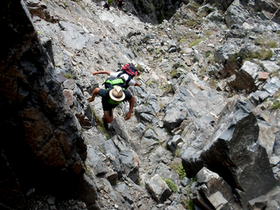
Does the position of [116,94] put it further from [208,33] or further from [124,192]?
[208,33]

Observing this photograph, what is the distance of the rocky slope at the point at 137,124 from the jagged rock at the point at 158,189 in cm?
3

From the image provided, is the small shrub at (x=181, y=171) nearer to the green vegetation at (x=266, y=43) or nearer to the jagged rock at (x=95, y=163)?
the jagged rock at (x=95, y=163)

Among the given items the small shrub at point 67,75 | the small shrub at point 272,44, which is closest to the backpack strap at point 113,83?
the small shrub at point 67,75

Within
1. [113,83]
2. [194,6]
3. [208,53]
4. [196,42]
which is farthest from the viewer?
[194,6]

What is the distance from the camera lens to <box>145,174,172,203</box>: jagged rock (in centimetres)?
564

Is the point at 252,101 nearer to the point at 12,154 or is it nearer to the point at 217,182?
the point at 217,182

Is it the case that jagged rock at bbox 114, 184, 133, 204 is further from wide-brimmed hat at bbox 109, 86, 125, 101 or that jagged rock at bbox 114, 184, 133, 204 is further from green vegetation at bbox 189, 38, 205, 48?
green vegetation at bbox 189, 38, 205, 48

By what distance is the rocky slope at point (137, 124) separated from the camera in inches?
97.7

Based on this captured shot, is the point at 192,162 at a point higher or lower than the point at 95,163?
higher

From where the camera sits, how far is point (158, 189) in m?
5.72

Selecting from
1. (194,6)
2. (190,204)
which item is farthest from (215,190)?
(194,6)

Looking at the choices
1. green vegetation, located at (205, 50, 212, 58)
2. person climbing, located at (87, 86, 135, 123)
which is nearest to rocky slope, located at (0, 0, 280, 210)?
green vegetation, located at (205, 50, 212, 58)

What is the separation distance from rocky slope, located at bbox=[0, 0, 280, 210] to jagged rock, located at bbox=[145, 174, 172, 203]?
3 cm

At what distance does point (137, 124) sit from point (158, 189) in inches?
142
